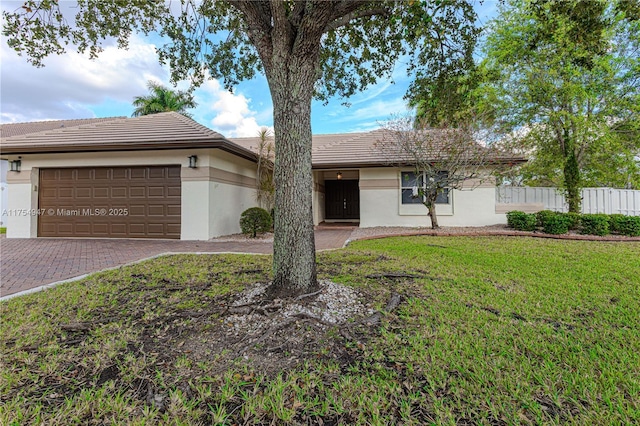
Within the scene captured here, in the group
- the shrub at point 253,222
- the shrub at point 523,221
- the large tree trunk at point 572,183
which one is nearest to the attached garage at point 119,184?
the shrub at point 253,222

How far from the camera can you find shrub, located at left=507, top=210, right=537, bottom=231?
1062 cm

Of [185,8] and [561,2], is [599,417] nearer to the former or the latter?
[561,2]

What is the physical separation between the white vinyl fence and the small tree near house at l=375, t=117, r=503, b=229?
85.2 inches

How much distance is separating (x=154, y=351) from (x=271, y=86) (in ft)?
10.4

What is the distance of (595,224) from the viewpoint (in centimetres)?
976

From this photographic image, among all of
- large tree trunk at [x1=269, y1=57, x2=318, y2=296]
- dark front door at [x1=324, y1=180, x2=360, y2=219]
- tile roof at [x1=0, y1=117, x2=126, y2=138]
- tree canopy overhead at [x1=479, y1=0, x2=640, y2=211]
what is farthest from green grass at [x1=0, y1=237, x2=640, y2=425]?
tile roof at [x1=0, y1=117, x2=126, y2=138]

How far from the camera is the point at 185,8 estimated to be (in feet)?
19.6

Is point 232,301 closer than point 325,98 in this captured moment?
Yes

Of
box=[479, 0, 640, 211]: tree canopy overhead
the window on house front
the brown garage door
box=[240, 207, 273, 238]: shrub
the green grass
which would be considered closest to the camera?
the green grass

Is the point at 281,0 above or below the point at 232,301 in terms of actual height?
above

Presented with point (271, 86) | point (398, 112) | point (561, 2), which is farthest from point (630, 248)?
point (271, 86)

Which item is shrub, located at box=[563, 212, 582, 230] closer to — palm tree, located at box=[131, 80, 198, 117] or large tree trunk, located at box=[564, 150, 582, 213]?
large tree trunk, located at box=[564, 150, 582, 213]

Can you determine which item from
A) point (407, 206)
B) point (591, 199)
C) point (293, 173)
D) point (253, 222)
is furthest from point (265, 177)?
point (591, 199)

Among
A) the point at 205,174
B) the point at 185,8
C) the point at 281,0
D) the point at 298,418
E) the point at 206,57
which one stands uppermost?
the point at 185,8
